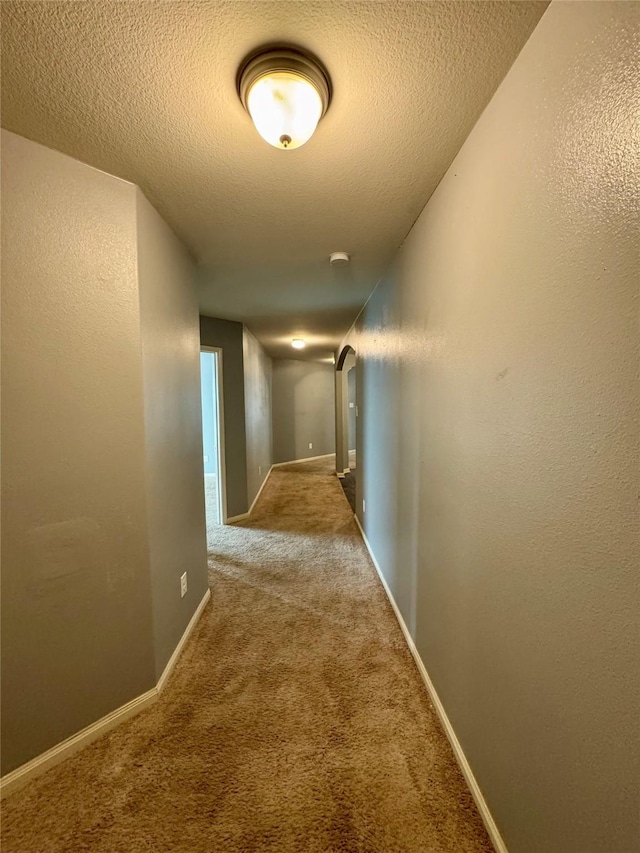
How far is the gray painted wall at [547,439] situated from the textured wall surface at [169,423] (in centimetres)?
132

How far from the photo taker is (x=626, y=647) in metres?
0.58

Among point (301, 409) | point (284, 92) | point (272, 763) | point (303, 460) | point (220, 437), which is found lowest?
point (272, 763)

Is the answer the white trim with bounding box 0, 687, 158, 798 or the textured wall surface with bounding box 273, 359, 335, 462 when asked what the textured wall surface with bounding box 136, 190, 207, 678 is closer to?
the white trim with bounding box 0, 687, 158, 798

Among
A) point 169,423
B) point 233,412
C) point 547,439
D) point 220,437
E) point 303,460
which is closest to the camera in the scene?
point 547,439

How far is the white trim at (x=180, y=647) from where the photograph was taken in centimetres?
155

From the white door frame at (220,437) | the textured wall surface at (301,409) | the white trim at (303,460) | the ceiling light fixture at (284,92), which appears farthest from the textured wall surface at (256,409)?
the ceiling light fixture at (284,92)

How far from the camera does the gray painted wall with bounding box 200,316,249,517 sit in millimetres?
3707

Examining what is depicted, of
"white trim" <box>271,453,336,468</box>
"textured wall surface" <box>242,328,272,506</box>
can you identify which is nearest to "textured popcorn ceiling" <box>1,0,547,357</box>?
"textured wall surface" <box>242,328,272,506</box>

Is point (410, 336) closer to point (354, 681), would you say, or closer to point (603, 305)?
point (603, 305)

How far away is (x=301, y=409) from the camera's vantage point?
7316 millimetres

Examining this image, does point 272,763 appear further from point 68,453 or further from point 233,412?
point 233,412

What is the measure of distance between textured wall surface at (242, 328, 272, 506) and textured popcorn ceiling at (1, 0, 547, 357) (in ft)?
8.19

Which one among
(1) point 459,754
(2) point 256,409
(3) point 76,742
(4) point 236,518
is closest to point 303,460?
(2) point 256,409

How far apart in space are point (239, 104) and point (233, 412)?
9.90 feet
